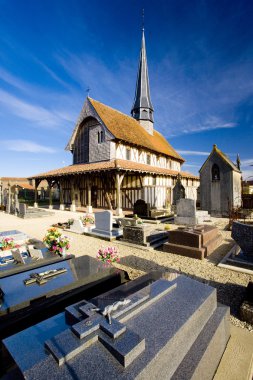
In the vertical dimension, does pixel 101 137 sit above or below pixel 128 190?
above

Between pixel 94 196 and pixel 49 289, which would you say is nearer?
pixel 49 289

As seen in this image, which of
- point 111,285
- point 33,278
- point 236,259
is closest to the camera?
point 33,278

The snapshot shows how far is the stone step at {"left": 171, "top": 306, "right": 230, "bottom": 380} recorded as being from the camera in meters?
1.97

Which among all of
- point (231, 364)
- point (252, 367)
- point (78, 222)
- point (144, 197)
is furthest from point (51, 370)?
point (144, 197)

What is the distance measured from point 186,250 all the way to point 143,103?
24146mm

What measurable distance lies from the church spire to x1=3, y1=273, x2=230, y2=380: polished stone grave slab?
26.5 meters

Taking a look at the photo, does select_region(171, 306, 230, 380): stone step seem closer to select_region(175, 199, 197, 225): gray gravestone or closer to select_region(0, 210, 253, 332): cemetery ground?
select_region(0, 210, 253, 332): cemetery ground

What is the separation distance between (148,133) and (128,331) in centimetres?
2678

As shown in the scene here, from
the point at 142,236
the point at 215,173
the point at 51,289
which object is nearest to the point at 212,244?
the point at 142,236

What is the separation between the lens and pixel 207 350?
2.22m

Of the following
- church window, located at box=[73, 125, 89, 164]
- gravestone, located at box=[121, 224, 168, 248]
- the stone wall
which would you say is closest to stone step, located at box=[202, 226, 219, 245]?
gravestone, located at box=[121, 224, 168, 248]

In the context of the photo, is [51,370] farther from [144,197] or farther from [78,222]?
[144,197]

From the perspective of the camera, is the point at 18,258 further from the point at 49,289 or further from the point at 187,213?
the point at 187,213

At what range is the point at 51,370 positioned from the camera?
5.12 feet
